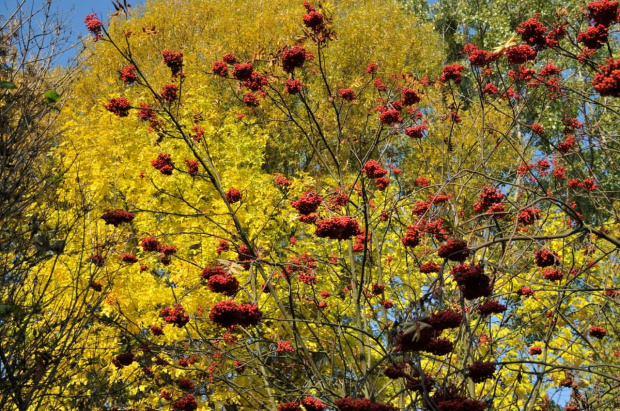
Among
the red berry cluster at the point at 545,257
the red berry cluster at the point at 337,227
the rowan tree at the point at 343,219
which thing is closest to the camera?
the red berry cluster at the point at 337,227

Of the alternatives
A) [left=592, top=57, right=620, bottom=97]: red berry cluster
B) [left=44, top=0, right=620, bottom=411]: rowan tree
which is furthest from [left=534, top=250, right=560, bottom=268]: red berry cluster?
[left=592, top=57, right=620, bottom=97]: red berry cluster

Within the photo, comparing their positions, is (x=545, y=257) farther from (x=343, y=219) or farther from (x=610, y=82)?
(x=343, y=219)

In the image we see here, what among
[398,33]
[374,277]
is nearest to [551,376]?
[374,277]

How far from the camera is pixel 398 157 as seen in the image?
19.6 metres

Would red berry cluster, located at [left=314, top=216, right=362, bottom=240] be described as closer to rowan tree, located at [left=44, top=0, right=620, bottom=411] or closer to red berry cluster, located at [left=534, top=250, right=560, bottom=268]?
rowan tree, located at [left=44, top=0, right=620, bottom=411]

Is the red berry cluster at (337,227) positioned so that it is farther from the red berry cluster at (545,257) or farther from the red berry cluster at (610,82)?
the red berry cluster at (610,82)

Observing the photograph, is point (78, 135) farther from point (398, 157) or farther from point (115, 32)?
point (398, 157)

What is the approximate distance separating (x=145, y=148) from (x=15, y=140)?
787 centimetres

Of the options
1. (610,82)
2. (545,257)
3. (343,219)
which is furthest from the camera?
(545,257)

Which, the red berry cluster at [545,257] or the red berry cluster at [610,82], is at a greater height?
the red berry cluster at [610,82]

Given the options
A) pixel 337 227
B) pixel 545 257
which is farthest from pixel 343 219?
pixel 545 257

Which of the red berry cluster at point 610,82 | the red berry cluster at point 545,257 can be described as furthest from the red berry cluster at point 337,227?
the red berry cluster at point 610,82

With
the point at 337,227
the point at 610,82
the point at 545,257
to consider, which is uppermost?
the point at 610,82

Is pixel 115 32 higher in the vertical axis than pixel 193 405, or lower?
higher
